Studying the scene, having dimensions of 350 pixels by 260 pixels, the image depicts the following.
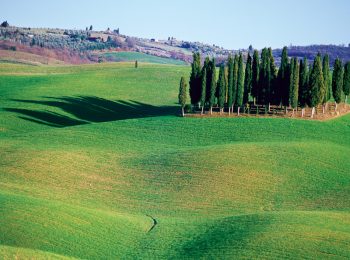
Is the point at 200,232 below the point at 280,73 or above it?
below

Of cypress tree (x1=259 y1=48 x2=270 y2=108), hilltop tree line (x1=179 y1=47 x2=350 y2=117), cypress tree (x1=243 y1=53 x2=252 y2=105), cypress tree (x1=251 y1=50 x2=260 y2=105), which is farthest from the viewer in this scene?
cypress tree (x1=251 y1=50 x2=260 y2=105)

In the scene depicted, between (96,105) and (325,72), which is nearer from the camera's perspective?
(325,72)

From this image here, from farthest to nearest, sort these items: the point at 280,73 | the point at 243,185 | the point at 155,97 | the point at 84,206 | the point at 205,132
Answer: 1. the point at 155,97
2. the point at 280,73
3. the point at 205,132
4. the point at 243,185
5. the point at 84,206

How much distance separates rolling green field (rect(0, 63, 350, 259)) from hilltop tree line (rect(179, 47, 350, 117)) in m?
4.66

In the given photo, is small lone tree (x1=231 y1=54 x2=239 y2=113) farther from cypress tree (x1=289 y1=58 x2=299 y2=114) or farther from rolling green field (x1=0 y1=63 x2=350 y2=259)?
cypress tree (x1=289 y1=58 x2=299 y2=114)

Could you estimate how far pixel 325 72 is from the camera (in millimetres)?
88625

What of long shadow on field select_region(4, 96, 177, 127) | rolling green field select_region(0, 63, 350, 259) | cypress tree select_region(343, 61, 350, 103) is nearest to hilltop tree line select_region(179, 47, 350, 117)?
cypress tree select_region(343, 61, 350, 103)

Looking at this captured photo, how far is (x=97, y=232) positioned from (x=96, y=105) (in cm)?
5402

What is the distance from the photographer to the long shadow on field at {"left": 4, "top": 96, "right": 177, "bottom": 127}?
85688 millimetres

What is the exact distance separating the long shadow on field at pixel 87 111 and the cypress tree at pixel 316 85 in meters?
17.7

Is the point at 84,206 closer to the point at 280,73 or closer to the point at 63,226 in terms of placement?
the point at 63,226

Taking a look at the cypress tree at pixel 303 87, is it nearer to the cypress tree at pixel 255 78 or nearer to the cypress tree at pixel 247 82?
the cypress tree at pixel 255 78

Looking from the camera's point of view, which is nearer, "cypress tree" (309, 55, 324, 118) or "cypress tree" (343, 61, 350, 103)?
"cypress tree" (309, 55, 324, 118)

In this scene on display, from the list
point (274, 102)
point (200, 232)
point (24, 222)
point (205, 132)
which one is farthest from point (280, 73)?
point (24, 222)
